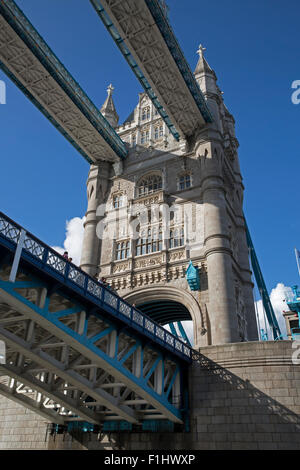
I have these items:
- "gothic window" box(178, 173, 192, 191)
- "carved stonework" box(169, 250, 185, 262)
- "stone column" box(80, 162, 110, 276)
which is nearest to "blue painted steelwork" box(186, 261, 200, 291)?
"carved stonework" box(169, 250, 185, 262)

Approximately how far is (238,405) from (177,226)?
16.0 m

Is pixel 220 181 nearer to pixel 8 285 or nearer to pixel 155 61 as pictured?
pixel 155 61

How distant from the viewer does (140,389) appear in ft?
Result: 68.2

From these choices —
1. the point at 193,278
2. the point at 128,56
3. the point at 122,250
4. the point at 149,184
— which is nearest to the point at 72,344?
the point at 193,278

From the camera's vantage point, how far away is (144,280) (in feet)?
111

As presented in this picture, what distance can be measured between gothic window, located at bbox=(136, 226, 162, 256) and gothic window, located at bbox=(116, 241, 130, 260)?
101cm

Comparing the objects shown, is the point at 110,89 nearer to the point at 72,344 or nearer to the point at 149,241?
the point at 149,241

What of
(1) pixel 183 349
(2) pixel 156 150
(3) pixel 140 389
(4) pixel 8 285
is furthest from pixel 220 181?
(4) pixel 8 285

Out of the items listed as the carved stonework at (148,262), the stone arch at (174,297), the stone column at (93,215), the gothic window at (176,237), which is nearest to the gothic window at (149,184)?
the stone column at (93,215)

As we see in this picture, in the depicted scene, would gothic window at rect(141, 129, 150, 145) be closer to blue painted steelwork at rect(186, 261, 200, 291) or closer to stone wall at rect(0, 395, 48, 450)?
blue painted steelwork at rect(186, 261, 200, 291)
